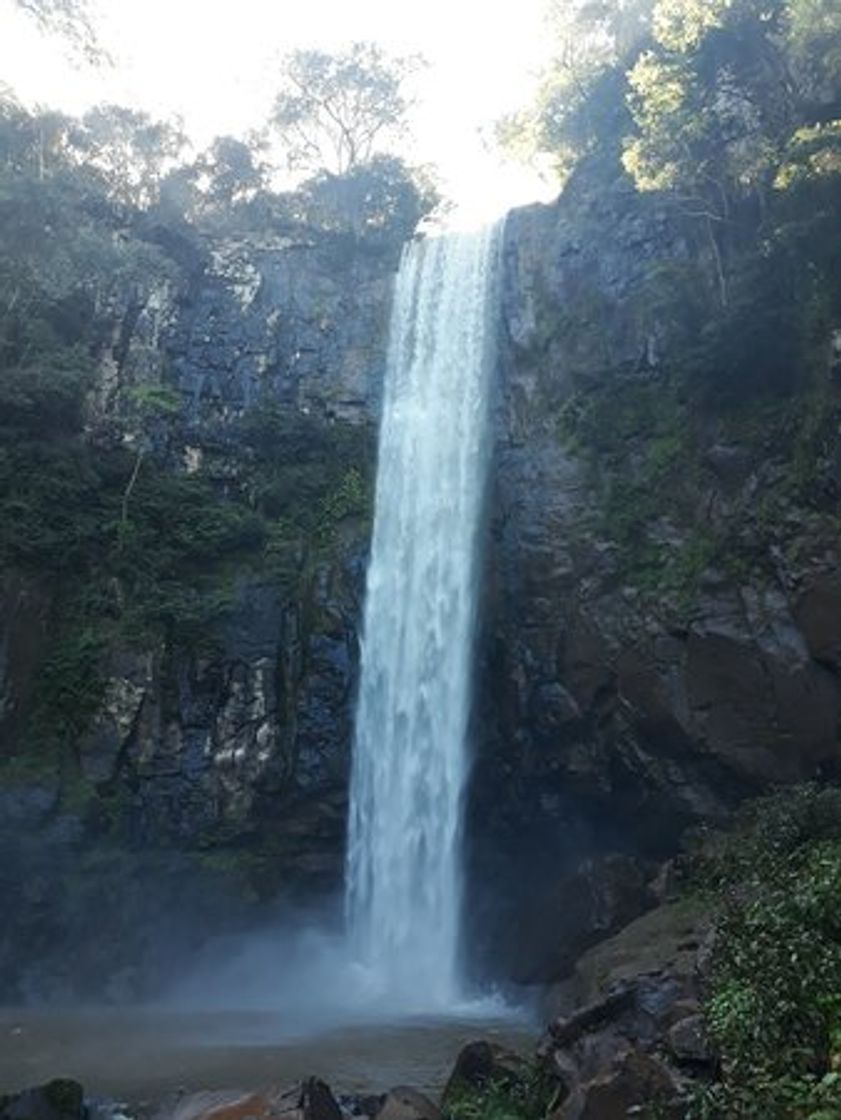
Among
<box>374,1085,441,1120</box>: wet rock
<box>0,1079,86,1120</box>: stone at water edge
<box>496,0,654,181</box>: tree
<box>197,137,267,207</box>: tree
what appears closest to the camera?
<box>374,1085,441,1120</box>: wet rock

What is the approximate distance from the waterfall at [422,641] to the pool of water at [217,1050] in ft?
9.97

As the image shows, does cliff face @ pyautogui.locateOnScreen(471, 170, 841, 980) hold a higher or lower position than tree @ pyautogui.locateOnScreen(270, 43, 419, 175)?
lower

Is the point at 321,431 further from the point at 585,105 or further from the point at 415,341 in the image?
the point at 585,105

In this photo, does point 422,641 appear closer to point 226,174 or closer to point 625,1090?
point 625,1090

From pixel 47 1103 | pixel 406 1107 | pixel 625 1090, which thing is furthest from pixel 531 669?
pixel 625 1090

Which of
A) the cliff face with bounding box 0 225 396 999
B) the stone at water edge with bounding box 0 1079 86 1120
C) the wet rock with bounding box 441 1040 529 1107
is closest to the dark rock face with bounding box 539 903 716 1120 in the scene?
the wet rock with bounding box 441 1040 529 1107

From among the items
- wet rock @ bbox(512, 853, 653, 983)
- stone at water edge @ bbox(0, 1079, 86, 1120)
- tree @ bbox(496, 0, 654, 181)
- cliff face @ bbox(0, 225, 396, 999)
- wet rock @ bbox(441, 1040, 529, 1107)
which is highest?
tree @ bbox(496, 0, 654, 181)

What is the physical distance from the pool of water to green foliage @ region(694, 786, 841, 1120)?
13.3 ft

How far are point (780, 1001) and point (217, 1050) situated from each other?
26.9ft

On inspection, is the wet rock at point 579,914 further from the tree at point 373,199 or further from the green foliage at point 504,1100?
the tree at point 373,199

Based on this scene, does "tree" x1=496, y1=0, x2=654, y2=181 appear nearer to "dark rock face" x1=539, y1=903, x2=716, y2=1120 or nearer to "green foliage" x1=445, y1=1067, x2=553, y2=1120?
"dark rock face" x1=539, y1=903, x2=716, y2=1120

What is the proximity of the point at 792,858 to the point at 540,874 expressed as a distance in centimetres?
826

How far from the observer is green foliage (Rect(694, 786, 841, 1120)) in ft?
19.8

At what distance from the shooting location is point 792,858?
483 inches
